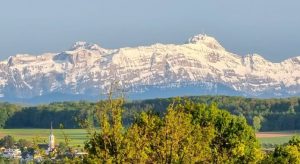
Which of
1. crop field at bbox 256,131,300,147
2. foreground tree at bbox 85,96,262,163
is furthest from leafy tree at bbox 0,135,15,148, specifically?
foreground tree at bbox 85,96,262,163

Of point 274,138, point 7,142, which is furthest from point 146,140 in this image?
point 7,142

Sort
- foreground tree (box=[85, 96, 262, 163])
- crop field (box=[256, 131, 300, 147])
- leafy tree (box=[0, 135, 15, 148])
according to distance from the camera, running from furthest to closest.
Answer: leafy tree (box=[0, 135, 15, 148]) → crop field (box=[256, 131, 300, 147]) → foreground tree (box=[85, 96, 262, 163])

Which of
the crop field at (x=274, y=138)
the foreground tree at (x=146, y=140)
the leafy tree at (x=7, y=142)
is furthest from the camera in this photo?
the leafy tree at (x=7, y=142)

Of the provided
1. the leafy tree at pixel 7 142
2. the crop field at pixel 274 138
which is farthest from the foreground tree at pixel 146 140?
the leafy tree at pixel 7 142

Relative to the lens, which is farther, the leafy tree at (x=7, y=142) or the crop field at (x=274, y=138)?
the leafy tree at (x=7, y=142)

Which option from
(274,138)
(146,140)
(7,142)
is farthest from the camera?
(7,142)

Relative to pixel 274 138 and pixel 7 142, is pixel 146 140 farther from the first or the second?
pixel 7 142

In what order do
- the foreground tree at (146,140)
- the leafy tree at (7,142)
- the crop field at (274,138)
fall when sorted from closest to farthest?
1. the foreground tree at (146,140)
2. the crop field at (274,138)
3. the leafy tree at (7,142)

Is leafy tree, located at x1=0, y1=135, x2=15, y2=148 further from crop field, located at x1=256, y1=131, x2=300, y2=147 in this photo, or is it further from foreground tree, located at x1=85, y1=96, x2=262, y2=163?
foreground tree, located at x1=85, y1=96, x2=262, y2=163

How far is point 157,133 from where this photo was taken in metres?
35.4

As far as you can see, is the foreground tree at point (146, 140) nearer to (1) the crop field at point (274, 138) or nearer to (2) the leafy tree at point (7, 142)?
(1) the crop field at point (274, 138)

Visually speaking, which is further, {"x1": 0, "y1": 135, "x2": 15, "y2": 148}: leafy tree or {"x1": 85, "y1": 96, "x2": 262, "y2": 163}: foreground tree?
{"x1": 0, "y1": 135, "x2": 15, "y2": 148}: leafy tree

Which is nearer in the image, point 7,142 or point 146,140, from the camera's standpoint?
point 146,140

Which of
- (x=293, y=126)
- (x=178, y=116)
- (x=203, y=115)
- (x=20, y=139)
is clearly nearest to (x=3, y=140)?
(x=20, y=139)
